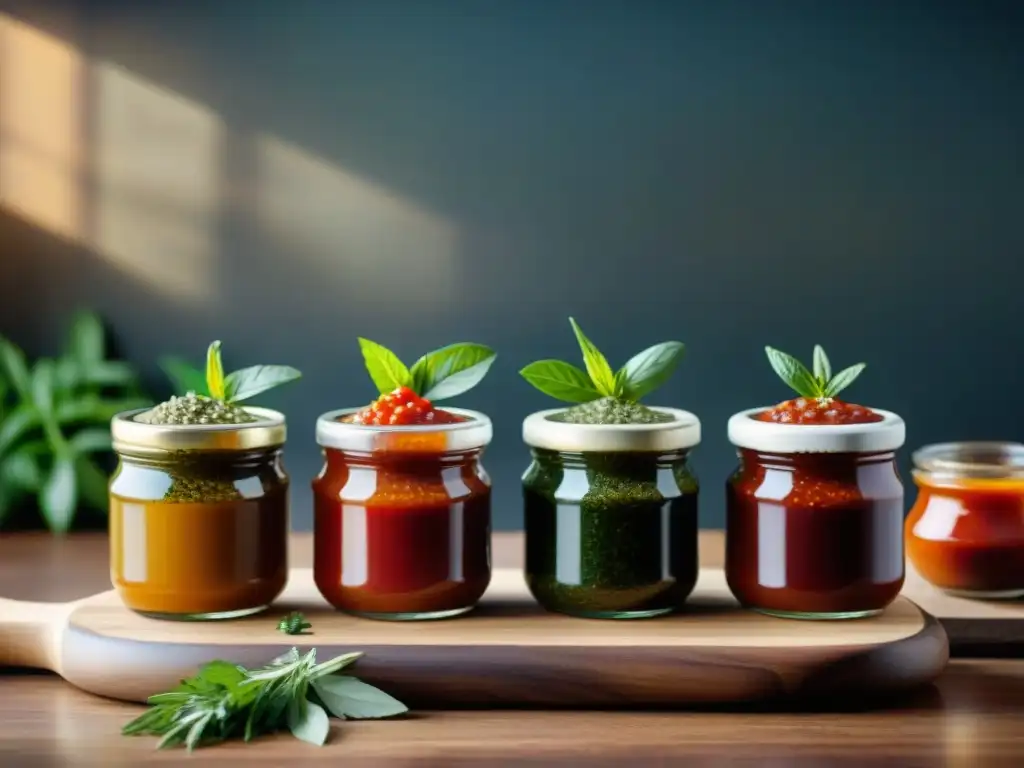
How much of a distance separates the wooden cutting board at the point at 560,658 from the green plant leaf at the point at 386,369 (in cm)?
24

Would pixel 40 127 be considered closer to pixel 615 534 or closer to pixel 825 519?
pixel 615 534

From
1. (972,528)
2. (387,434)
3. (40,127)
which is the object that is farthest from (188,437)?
(40,127)

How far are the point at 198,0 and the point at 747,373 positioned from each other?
41.3 inches

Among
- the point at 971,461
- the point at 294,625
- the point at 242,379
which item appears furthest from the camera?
the point at 971,461

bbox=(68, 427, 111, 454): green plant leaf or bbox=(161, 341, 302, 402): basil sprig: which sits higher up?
bbox=(161, 341, 302, 402): basil sprig

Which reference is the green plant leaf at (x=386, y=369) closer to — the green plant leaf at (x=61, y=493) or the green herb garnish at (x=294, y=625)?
the green herb garnish at (x=294, y=625)

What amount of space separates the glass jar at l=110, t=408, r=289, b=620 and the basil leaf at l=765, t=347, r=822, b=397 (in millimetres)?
496

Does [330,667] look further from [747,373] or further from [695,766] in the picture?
[747,373]

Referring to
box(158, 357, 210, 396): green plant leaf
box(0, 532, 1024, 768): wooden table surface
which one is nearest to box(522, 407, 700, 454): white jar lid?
box(0, 532, 1024, 768): wooden table surface

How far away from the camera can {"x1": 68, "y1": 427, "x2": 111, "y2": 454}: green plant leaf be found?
194 cm

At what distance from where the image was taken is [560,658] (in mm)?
1067

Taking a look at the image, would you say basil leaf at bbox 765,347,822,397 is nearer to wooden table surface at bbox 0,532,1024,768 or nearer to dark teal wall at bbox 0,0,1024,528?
wooden table surface at bbox 0,532,1024,768

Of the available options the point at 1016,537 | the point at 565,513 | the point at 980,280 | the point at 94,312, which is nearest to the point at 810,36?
the point at 980,280

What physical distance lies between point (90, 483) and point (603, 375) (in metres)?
1.07
